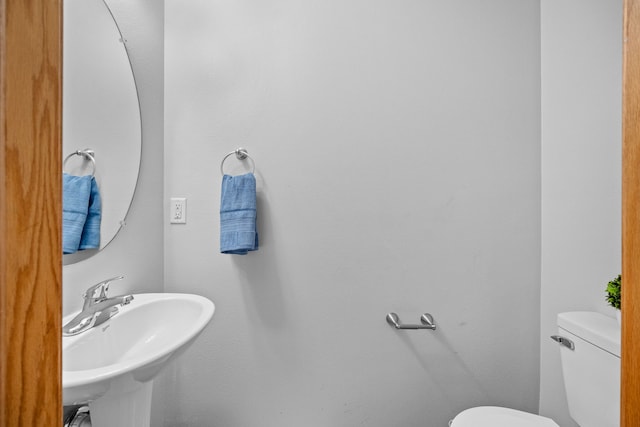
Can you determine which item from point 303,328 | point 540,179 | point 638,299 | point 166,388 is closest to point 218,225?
point 303,328

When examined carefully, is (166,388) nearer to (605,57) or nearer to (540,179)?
(540,179)

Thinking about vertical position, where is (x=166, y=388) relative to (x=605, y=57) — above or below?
below

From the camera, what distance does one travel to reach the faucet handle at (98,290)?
3.12 feet

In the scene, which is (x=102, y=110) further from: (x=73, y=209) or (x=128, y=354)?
(x=128, y=354)

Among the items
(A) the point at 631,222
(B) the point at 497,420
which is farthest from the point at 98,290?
(B) the point at 497,420

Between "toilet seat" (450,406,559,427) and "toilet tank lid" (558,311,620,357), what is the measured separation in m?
0.33

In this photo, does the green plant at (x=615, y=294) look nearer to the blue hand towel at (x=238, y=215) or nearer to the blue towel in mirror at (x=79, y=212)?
the blue hand towel at (x=238, y=215)

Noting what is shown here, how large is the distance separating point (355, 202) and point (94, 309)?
97 cm

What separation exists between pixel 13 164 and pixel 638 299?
71cm

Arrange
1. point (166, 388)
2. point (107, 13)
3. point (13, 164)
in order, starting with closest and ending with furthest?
point (13, 164) < point (107, 13) < point (166, 388)

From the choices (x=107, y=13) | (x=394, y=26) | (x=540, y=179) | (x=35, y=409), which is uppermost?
(x=394, y=26)

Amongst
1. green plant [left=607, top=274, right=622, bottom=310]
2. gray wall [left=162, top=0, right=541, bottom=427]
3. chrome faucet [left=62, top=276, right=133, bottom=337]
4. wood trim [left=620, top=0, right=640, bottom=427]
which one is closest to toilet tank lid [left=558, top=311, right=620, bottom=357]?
green plant [left=607, top=274, right=622, bottom=310]

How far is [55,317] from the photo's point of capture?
0.39m

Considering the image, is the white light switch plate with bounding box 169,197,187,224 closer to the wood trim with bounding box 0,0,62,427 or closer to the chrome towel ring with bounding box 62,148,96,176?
the chrome towel ring with bounding box 62,148,96,176
